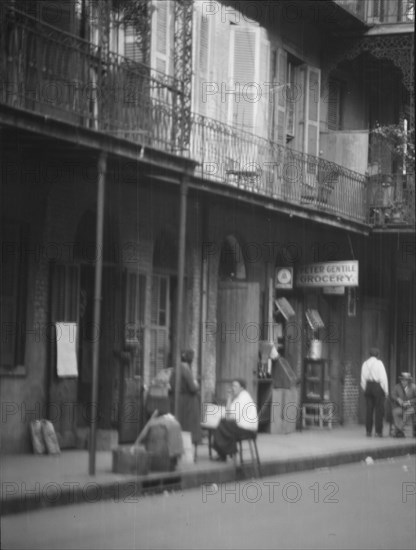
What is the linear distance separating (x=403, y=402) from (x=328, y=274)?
2.82 meters

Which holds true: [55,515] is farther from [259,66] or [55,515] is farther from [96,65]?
[259,66]

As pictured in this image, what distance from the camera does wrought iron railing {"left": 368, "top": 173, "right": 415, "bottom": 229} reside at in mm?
29328

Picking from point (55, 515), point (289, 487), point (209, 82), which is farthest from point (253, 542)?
point (209, 82)

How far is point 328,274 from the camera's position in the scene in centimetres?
2677

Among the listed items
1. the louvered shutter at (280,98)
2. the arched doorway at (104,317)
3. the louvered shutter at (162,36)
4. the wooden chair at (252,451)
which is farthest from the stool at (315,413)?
the wooden chair at (252,451)

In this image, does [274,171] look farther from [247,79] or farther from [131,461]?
[131,461]

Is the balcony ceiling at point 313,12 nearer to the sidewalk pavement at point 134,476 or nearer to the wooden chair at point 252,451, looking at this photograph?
the sidewalk pavement at point 134,476

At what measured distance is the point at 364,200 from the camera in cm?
2939

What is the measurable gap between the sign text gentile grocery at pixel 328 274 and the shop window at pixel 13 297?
964 cm

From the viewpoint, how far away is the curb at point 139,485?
535 inches

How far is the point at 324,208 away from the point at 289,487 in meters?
10.8

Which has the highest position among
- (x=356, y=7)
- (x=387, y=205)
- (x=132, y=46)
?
(x=356, y=7)

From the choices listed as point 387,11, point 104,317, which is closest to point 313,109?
point 387,11

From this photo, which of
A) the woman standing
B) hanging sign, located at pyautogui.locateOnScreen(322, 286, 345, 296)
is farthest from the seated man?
the woman standing
